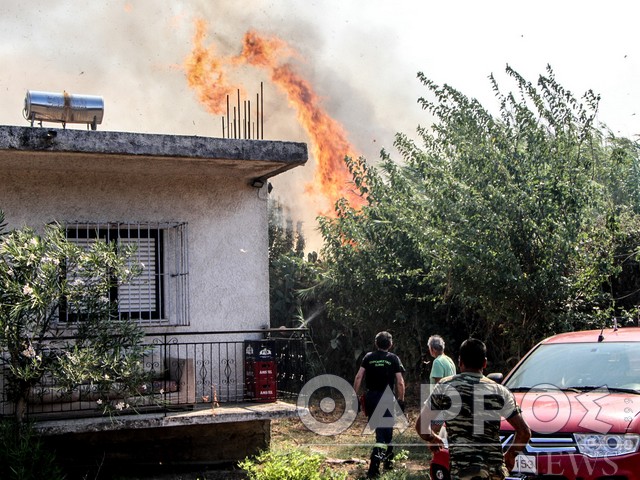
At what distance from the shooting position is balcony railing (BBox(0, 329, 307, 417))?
27.1 feet

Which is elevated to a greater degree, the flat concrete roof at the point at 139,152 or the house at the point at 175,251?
the flat concrete roof at the point at 139,152

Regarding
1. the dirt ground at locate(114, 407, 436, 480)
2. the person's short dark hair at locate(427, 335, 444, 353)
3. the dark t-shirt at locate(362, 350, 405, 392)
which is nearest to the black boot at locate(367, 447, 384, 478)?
the dirt ground at locate(114, 407, 436, 480)

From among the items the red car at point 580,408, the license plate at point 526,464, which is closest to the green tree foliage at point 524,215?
the red car at point 580,408

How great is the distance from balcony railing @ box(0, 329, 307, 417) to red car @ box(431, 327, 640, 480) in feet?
10.7

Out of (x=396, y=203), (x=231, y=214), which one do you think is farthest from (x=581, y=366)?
(x=396, y=203)

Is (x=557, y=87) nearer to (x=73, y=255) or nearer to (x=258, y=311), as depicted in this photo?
(x=258, y=311)

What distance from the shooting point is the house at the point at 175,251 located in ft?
27.9

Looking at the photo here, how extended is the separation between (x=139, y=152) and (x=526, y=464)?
16.9 ft

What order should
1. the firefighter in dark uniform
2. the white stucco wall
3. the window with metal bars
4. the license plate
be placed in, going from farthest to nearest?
1. the window with metal bars
2. the white stucco wall
3. the firefighter in dark uniform
4. the license plate

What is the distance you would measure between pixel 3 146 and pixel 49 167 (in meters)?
1.11

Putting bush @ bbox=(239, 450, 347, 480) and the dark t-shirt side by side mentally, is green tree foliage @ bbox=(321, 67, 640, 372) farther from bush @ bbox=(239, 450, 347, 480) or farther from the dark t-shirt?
bush @ bbox=(239, 450, 347, 480)

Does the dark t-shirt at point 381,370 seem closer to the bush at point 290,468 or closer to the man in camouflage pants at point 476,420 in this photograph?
the bush at point 290,468

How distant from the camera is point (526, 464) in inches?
234

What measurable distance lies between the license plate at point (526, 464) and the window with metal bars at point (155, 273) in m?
4.91
